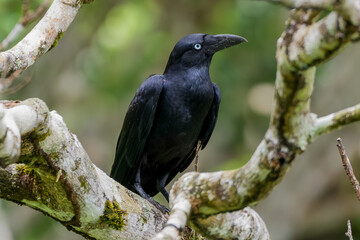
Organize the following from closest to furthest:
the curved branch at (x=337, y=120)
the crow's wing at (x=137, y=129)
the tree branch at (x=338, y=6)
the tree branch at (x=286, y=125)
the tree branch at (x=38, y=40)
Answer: the tree branch at (x=338, y=6)
the tree branch at (x=286, y=125)
the curved branch at (x=337, y=120)
the tree branch at (x=38, y=40)
the crow's wing at (x=137, y=129)

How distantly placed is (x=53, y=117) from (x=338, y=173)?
6.06 meters

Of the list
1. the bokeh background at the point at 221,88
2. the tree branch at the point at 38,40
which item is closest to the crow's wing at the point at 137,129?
the tree branch at the point at 38,40

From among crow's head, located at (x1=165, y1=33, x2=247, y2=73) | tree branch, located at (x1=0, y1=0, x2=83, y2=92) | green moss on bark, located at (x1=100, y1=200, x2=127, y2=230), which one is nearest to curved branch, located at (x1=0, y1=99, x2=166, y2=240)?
green moss on bark, located at (x1=100, y1=200, x2=127, y2=230)

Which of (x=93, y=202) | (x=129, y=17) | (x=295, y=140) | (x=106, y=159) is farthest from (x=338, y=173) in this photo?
(x=295, y=140)

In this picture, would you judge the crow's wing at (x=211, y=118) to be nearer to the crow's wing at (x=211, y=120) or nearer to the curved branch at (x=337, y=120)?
the crow's wing at (x=211, y=120)

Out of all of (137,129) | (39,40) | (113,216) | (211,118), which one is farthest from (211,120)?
(39,40)

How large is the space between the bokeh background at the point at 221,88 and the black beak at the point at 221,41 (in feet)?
11.3

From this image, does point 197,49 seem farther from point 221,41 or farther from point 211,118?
point 211,118

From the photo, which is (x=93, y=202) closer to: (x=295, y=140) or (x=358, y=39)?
(x=295, y=140)

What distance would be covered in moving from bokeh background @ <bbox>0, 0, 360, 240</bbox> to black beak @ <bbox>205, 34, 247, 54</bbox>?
3.44 metres

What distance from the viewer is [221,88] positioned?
8.81 m

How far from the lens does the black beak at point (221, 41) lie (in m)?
4.78

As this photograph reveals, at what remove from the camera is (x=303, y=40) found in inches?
80.3

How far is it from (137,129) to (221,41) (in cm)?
98
